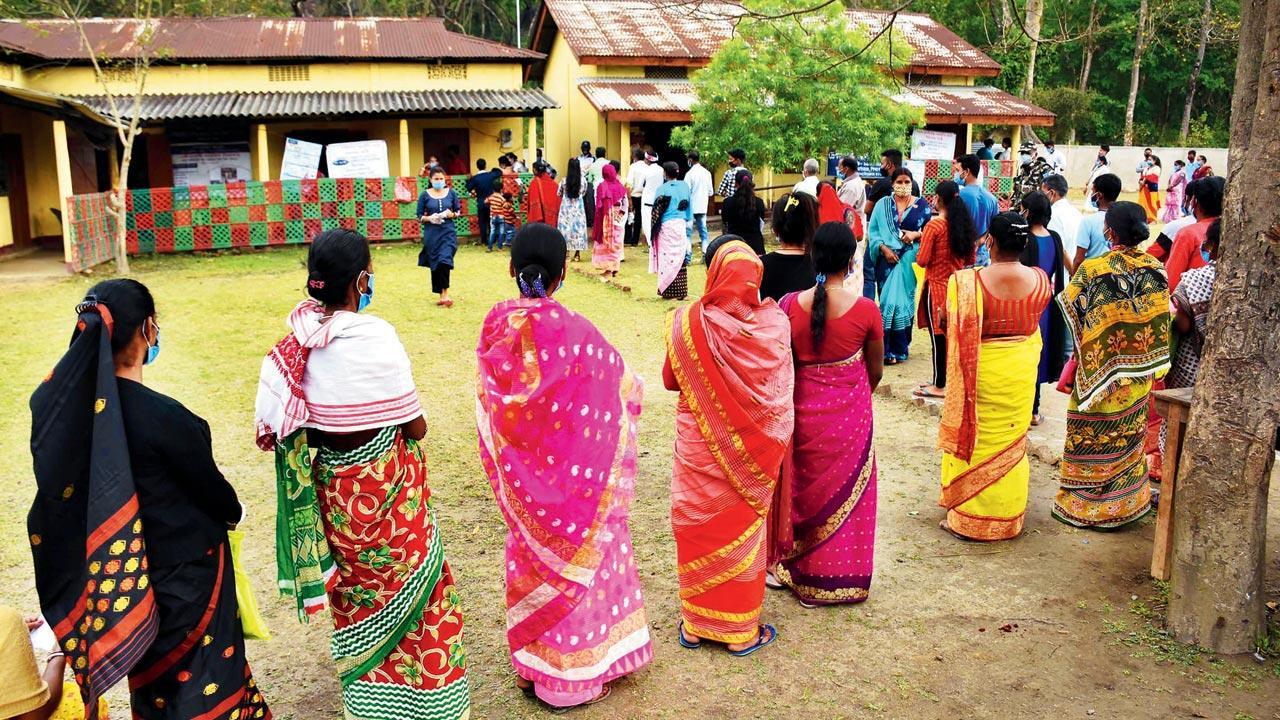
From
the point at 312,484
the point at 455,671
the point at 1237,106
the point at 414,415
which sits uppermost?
the point at 1237,106

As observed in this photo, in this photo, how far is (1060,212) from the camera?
7.42 m

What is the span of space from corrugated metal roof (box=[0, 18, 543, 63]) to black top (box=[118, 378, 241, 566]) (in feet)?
60.8

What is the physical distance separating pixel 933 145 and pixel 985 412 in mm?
19253

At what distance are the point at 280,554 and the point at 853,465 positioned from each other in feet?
7.99

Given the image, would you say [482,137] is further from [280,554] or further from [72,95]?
[280,554]

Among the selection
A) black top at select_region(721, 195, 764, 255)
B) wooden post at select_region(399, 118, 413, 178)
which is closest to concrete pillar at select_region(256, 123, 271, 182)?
wooden post at select_region(399, 118, 413, 178)

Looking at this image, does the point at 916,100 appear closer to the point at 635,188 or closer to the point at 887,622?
the point at 635,188

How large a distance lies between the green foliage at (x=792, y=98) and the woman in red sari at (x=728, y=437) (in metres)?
12.4

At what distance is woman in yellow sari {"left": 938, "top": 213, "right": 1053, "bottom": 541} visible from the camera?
4.95 metres

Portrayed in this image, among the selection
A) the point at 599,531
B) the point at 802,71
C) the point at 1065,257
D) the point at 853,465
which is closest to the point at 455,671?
the point at 599,531

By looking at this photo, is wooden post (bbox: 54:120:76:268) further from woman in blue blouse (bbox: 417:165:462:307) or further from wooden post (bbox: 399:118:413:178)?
woman in blue blouse (bbox: 417:165:462:307)

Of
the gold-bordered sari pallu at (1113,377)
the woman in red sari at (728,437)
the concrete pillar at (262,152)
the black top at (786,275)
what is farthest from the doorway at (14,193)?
the gold-bordered sari pallu at (1113,377)

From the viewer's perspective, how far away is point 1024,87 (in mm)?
30234

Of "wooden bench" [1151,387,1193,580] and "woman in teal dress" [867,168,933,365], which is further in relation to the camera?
"woman in teal dress" [867,168,933,365]
